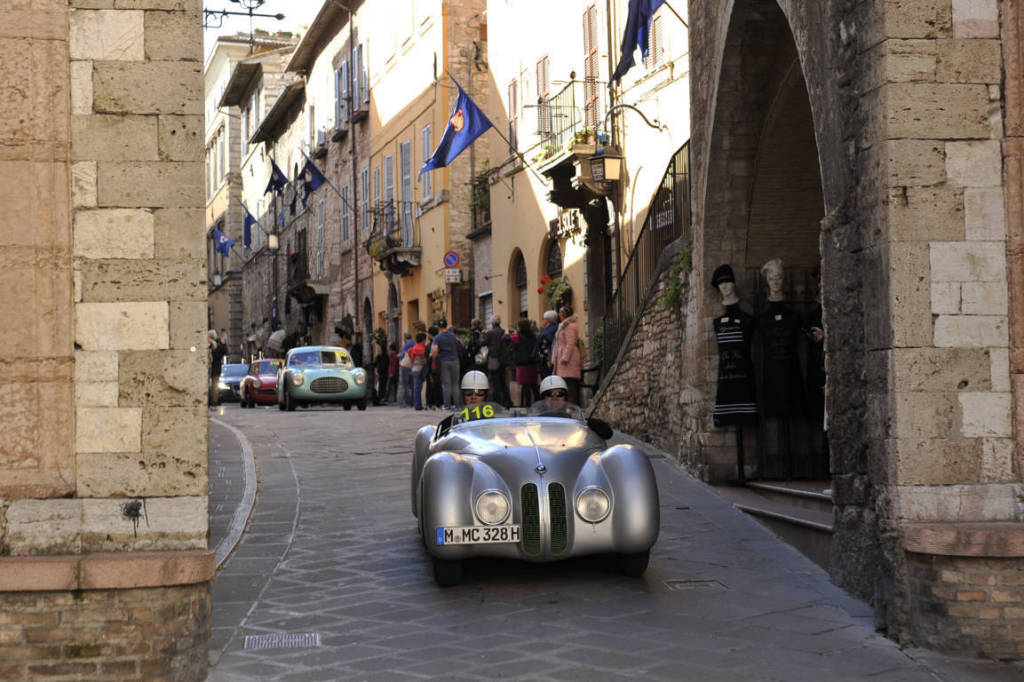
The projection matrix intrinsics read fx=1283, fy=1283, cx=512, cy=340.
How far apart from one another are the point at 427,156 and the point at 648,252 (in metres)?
14.2

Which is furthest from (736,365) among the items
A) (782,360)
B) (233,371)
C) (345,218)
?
(345,218)

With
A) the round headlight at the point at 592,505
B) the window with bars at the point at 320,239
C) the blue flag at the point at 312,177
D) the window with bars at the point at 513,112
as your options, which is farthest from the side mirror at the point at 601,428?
the window with bars at the point at 320,239

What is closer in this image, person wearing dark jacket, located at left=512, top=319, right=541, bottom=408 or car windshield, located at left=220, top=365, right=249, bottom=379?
person wearing dark jacket, located at left=512, top=319, right=541, bottom=408

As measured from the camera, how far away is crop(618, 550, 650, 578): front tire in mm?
8133

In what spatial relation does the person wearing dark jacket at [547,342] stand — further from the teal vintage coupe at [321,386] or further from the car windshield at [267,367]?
the car windshield at [267,367]

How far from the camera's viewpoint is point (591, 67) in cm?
2073

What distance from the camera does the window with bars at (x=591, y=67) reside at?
20438 millimetres

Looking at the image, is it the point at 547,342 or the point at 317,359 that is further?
the point at 317,359

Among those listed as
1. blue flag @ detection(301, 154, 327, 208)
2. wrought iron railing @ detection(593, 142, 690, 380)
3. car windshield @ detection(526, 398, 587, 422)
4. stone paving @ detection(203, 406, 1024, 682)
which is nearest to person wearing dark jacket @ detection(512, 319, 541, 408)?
wrought iron railing @ detection(593, 142, 690, 380)

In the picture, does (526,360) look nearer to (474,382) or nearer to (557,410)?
(474,382)

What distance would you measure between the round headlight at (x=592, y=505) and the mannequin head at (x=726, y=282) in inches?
179

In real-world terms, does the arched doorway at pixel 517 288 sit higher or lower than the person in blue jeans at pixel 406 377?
higher

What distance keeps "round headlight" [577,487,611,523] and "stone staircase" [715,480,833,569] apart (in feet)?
5.64

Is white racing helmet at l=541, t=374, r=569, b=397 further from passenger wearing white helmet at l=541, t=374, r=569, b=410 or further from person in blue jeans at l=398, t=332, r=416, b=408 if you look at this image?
person in blue jeans at l=398, t=332, r=416, b=408
